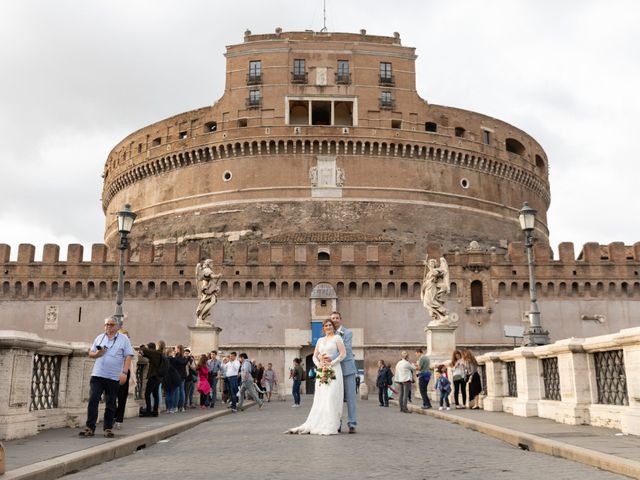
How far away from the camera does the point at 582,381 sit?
812 centimetres

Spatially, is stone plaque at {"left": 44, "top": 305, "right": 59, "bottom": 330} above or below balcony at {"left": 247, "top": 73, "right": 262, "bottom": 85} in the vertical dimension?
below

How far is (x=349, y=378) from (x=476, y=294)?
2430 cm

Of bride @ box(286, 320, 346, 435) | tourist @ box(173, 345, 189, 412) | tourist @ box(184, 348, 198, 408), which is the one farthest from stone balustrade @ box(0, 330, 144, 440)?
tourist @ box(184, 348, 198, 408)

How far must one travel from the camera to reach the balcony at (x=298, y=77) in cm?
3994

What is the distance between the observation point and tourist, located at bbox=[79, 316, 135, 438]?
7219 millimetres

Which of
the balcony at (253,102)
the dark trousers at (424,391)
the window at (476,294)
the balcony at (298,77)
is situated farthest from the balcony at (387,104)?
the dark trousers at (424,391)

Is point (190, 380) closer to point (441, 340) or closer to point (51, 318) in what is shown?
point (441, 340)

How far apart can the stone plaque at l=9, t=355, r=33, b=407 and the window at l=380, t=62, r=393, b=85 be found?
35507 millimetres

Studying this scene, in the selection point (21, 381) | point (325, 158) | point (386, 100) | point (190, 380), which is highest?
point (386, 100)

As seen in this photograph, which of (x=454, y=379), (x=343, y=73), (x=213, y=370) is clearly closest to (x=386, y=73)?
(x=343, y=73)

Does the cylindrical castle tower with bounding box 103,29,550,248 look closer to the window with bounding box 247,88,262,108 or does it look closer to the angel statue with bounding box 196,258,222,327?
the window with bounding box 247,88,262,108

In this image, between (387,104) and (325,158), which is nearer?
(325,158)

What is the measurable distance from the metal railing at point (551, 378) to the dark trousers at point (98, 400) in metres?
5.56

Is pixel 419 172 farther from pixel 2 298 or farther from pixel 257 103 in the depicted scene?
pixel 2 298
